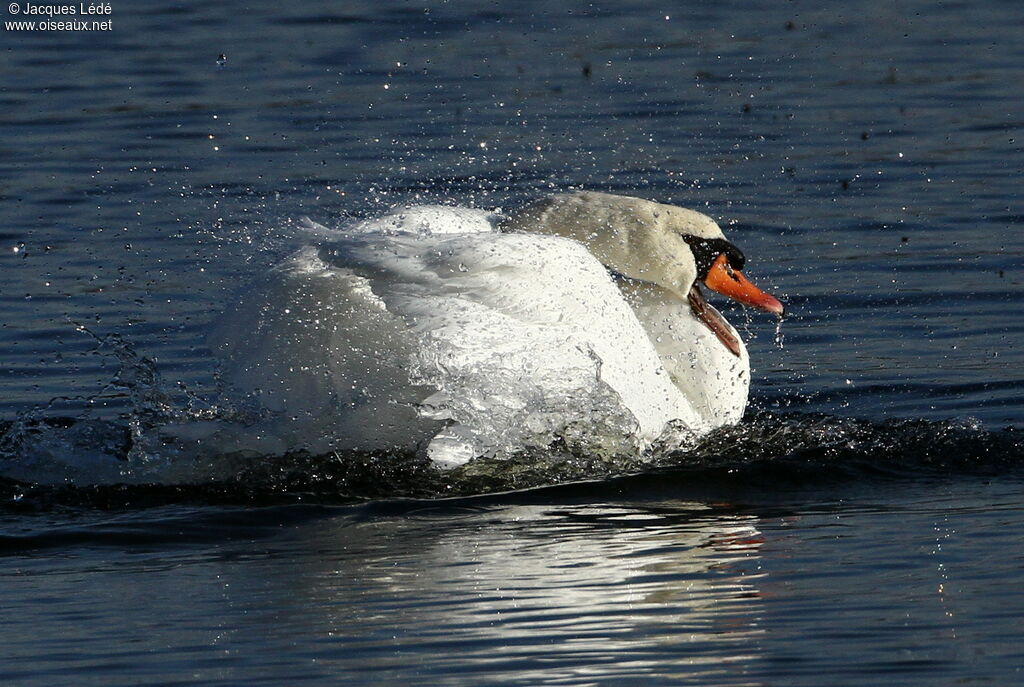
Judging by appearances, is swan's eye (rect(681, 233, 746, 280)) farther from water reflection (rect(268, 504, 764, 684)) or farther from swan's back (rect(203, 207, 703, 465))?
water reflection (rect(268, 504, 764, 684))

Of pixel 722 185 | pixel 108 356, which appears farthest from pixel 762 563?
pixel 722 185

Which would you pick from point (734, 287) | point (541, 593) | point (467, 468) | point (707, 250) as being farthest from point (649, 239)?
point (541, 593)

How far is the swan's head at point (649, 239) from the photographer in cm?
781

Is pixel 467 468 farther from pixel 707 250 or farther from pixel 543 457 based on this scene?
pixel 707 250

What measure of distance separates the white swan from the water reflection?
1.31 feet

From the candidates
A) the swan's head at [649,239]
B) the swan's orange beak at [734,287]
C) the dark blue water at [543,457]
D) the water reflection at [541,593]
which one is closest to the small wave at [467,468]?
the dark blue water at [543,457]

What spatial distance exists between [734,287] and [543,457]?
160 cm

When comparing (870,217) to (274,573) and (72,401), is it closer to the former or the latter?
(72,401)

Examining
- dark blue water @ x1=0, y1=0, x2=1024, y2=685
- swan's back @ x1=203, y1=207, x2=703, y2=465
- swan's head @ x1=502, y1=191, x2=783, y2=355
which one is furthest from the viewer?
swan's head @ x1=502, y1=191, x2=783, y2=355

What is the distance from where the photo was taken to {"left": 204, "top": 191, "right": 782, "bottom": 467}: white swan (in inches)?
258

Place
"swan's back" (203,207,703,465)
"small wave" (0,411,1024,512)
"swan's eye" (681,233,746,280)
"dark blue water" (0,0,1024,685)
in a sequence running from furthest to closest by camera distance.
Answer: "swan's eye" (681,233,746,280)
"small wave" (0,411,1024,512)
"swan's back" (203,207,703,465)
"dark blue water" (0,0,1024,685)

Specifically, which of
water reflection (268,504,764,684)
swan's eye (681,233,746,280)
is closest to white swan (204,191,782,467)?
water reflection (268,504,764,684)

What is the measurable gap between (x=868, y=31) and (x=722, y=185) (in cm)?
494

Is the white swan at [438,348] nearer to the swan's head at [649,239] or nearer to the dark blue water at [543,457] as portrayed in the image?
the dark blue water at [543,457]
